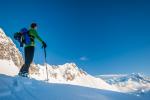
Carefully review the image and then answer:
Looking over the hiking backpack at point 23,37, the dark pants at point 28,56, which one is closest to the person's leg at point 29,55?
the dark pants at point 28,56

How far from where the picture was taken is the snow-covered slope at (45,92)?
9.02 m

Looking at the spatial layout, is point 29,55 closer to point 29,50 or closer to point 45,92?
point 29,50

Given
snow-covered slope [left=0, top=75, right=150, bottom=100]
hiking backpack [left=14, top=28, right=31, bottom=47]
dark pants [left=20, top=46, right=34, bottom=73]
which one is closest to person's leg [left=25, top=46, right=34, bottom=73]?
dark pants [left=20, top=46, right=34, bottom=73]

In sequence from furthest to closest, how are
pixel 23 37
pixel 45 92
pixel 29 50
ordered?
pixel 29 50, pixel 23 37, pixel 45 92

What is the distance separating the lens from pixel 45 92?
387 inches

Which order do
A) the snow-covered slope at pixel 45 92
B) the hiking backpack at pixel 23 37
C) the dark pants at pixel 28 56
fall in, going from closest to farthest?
the snow-covered slope at pixel 45 92 → the hiking backpack at pixel 23 37 → the dark pants at pixel 28 56

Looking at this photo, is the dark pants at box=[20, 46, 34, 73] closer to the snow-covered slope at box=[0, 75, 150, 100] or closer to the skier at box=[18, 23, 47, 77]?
the skier at box=[18, 23, 47, 77]

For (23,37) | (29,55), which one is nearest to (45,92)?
(29,55)

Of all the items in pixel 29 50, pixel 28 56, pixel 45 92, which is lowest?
pixel 45 92

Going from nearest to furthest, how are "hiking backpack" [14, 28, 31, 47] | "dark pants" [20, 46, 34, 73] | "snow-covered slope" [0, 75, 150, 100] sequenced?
"snow-covered slope" [0, 75, 150, 100] < "hiking backpack" [14, 28, 31, 47] < "dark pants" [20, 46, 34, 73]

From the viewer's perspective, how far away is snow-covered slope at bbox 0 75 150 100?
902 centimetres

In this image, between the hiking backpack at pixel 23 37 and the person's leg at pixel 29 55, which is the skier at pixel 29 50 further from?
the hiking backpack at pixel 23 37

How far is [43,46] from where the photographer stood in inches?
622

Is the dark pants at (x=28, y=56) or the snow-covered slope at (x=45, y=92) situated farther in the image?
the dark pants at (x=28, y=56)
